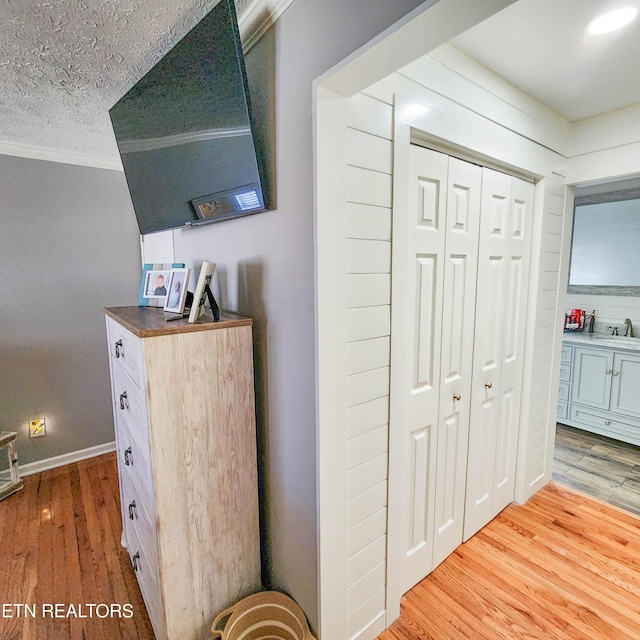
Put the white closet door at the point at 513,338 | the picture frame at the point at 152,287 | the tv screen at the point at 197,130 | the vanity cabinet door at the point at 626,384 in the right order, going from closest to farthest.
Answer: the tv screen at the point at 197,130 → the picture frame at the point at 152,287 → the white closet door at the point at 513,338 → the vanity cabinet door at the point at 626,384

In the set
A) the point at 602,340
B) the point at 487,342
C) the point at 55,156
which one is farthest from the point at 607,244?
the point at 55,156

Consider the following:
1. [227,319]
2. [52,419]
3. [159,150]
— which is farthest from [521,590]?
[52,419]

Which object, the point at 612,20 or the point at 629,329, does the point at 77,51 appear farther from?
the point at 629,329

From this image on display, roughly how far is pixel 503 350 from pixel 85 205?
3.00 metres

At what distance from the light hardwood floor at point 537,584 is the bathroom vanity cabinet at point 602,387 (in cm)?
107

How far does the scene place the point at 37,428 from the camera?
2.56 metres

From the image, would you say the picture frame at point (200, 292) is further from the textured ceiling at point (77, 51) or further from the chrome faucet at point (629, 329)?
the chrome faucet at point (629, 329)

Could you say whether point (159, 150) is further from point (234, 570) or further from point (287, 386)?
point (234, 570)

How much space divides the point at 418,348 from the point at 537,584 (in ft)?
4.22

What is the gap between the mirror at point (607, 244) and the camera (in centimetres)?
307

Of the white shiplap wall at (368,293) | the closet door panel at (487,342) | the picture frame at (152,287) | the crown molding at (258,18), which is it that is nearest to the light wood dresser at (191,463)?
the picture frame at (152,287)

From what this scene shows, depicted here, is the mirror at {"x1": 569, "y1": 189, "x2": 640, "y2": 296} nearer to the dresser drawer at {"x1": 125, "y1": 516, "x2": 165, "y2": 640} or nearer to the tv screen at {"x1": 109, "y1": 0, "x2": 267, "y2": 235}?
the tv screen at {"x1": 109, "y1": 0, "x2": 267, "y2": 235}

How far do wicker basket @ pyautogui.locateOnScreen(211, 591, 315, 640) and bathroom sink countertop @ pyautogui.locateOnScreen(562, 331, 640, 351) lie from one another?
304 centimetres

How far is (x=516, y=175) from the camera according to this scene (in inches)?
72.9
